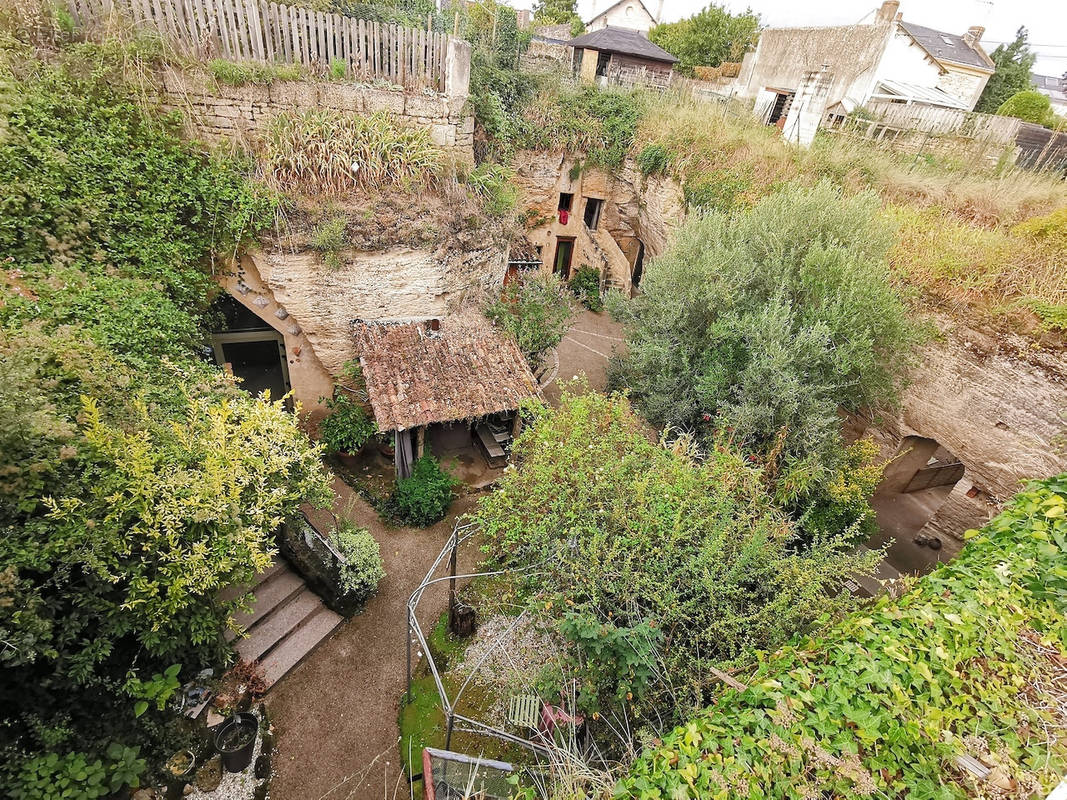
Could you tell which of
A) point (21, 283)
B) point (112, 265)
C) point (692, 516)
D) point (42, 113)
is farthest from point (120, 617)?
point (42, 113)

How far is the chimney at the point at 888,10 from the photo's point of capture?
1749cm

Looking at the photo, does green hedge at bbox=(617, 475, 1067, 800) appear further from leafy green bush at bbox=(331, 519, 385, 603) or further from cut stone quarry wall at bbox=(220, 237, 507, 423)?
cut stone quarry wall at bbox=(220, 237, 507, 423)

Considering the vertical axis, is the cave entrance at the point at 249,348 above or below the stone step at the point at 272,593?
above

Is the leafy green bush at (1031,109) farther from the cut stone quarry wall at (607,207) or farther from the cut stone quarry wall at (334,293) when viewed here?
the cut stone quarry wall at (334,293)

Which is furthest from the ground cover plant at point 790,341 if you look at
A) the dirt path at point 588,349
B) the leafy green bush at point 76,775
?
the leafy green bush at point 76,775

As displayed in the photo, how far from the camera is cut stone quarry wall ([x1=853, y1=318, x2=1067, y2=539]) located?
7309 mm

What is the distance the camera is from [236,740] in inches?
215

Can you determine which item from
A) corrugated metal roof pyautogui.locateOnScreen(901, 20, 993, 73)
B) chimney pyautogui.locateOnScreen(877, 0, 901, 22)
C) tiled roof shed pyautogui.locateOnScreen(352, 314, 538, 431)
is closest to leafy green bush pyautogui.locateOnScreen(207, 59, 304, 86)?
tiled roof shed pyautogui.locateOnScreen(352, 314, 538, 431)

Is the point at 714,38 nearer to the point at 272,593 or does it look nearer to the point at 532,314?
the point at 532,314

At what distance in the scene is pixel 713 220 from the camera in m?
9.66

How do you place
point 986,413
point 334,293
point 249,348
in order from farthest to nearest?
point 249,348 → point 334,293 → point 986,413

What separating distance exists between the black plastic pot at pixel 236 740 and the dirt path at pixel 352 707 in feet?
1.12

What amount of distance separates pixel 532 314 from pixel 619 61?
46.1 ft

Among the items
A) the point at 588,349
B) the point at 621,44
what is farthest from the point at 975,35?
the point at 588,349
